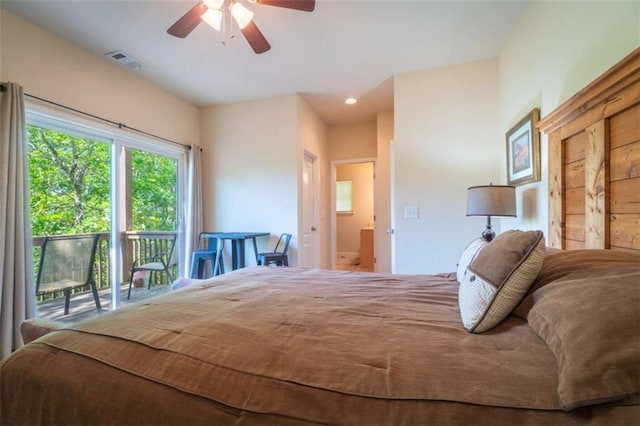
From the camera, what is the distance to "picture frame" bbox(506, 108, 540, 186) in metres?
1.98

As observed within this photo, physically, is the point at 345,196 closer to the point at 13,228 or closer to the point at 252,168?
the point at 252,168

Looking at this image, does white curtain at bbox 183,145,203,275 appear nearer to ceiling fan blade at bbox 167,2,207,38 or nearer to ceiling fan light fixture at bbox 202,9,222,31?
ceiling fan blade at bbox 167,2,207,38

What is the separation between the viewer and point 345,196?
709 centimetres

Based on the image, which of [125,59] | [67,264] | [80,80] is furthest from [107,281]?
[125,59]

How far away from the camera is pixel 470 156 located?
287cm

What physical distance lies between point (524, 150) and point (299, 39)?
6.86ft

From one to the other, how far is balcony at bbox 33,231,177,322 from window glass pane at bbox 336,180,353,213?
4290 millimetres

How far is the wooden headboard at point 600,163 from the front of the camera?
1.11 metres

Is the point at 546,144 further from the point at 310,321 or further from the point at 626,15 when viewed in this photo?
the point at 310,321

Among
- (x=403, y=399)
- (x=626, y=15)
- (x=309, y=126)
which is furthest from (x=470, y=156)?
(x=403, y=399)

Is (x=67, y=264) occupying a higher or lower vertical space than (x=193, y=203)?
lower

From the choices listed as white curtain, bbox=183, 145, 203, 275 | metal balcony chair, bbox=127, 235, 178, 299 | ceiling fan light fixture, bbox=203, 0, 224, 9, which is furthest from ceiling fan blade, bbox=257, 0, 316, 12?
metal balcony chair, bbox=127, 235, 178, 299

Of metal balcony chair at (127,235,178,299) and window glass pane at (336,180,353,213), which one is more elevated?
window glass pane at (336,180,353,213)

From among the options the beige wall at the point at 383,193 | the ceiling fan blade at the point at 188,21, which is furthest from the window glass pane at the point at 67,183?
the beige wall at the point at 383,193
